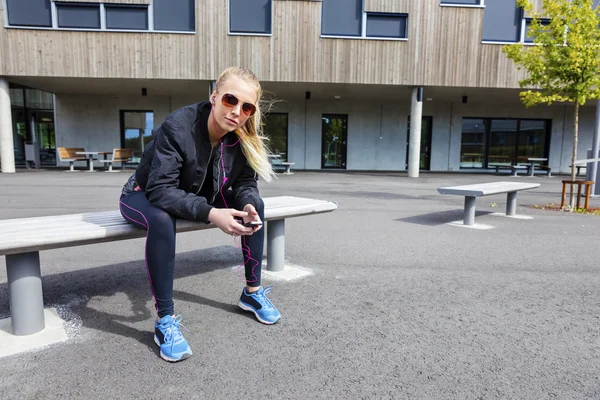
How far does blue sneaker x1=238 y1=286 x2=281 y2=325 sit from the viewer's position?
265 cm

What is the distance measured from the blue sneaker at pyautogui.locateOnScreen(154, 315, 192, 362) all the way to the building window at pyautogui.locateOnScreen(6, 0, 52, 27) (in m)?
16.2

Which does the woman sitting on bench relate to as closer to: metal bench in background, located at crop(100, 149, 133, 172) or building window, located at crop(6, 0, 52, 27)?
building window, located at crop(6, 0, 52, 27)

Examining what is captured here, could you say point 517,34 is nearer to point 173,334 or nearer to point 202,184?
point 202,184

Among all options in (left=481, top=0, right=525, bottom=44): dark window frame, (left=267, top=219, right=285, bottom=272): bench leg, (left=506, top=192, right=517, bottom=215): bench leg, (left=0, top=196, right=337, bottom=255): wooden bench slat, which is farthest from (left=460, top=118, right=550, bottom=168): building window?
(left=0, top=196, right=337, bottom=255): wooden bench slat

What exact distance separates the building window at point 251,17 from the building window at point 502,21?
7995 millimetres

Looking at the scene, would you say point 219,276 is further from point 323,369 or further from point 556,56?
point 556,56

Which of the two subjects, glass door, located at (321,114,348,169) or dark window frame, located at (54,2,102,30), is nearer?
dark window frame, located at (54,2,102,30)

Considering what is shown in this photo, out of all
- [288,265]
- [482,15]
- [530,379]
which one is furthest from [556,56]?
[482,15]

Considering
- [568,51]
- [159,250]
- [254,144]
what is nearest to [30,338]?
[159,250]

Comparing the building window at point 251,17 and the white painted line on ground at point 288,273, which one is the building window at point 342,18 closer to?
the building window at point 251,17

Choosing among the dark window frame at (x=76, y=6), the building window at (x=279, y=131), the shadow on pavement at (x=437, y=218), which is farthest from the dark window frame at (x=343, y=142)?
the shadow on pavement at (x=437, y=218)

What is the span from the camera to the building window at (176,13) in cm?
1467

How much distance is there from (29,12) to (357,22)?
1150cm

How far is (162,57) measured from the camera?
14.7 m
